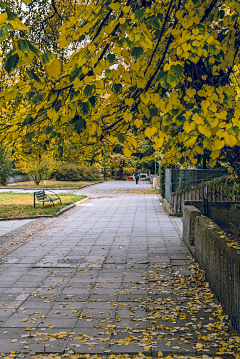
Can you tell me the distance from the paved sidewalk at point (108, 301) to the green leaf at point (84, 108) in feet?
7.71

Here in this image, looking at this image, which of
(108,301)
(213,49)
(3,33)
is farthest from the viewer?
(108,301)

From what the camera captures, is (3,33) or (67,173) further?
(67,173)

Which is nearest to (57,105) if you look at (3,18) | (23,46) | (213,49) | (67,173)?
(23,46)

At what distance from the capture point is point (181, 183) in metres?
15.5

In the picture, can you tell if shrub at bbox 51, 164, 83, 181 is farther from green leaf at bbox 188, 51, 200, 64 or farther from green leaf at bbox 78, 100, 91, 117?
green leaf at bbox 78, 100, 91, 117

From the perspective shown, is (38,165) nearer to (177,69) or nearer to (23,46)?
(177,69)

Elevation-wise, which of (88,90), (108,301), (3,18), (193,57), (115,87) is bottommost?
(108,301)

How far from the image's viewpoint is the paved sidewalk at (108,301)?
408cm

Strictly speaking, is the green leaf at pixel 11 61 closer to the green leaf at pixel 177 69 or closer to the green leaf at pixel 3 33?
the green leaf at pixel 3 33

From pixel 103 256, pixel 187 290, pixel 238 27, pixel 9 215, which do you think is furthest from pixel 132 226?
pixel 238 27

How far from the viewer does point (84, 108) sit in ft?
10.6

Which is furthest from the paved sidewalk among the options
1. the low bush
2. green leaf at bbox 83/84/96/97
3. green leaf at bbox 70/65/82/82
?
the low bush

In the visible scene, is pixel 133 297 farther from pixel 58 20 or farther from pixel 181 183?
pixel 181 183

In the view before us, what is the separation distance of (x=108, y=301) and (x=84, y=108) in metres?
3.10
